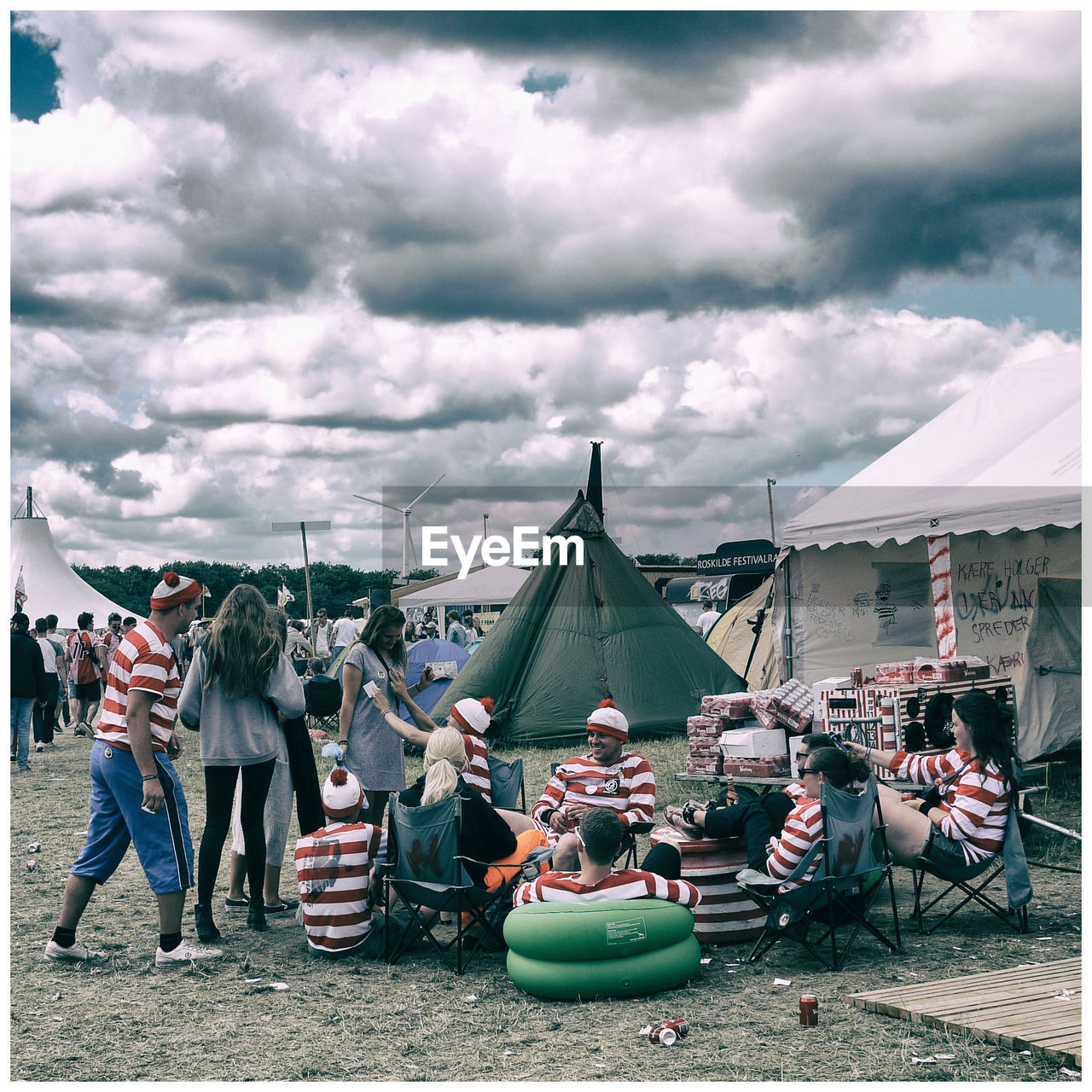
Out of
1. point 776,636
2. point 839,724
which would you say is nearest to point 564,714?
point 776,636

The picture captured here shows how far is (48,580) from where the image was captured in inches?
1166

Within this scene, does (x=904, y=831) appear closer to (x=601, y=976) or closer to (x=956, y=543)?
(x=601, y=976)

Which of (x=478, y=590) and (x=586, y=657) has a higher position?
(x=478, y=590)

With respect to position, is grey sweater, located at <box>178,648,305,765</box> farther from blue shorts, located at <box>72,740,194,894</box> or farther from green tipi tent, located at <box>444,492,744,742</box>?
green tipi tent, located at <box>444,492,744,742</box>

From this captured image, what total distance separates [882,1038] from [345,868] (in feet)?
8.02

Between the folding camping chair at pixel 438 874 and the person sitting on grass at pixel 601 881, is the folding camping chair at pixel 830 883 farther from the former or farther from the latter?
the folding camping chair at pixel 438 874

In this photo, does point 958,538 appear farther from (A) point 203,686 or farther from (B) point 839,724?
(A) point 203,686

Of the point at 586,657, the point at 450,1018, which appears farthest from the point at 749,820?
the point at 586,657

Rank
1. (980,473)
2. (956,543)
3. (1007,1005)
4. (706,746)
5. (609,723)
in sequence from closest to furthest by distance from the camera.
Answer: (1007,1005), (609,723), (706,746), (980,473), (956,543)

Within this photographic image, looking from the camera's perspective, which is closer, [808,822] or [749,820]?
[808,822]

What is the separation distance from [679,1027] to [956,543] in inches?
273

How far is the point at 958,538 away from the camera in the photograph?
9547 mm

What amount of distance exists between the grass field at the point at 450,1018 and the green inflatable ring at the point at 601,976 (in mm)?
54

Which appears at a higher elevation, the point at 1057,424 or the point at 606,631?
the point at 1057,424
